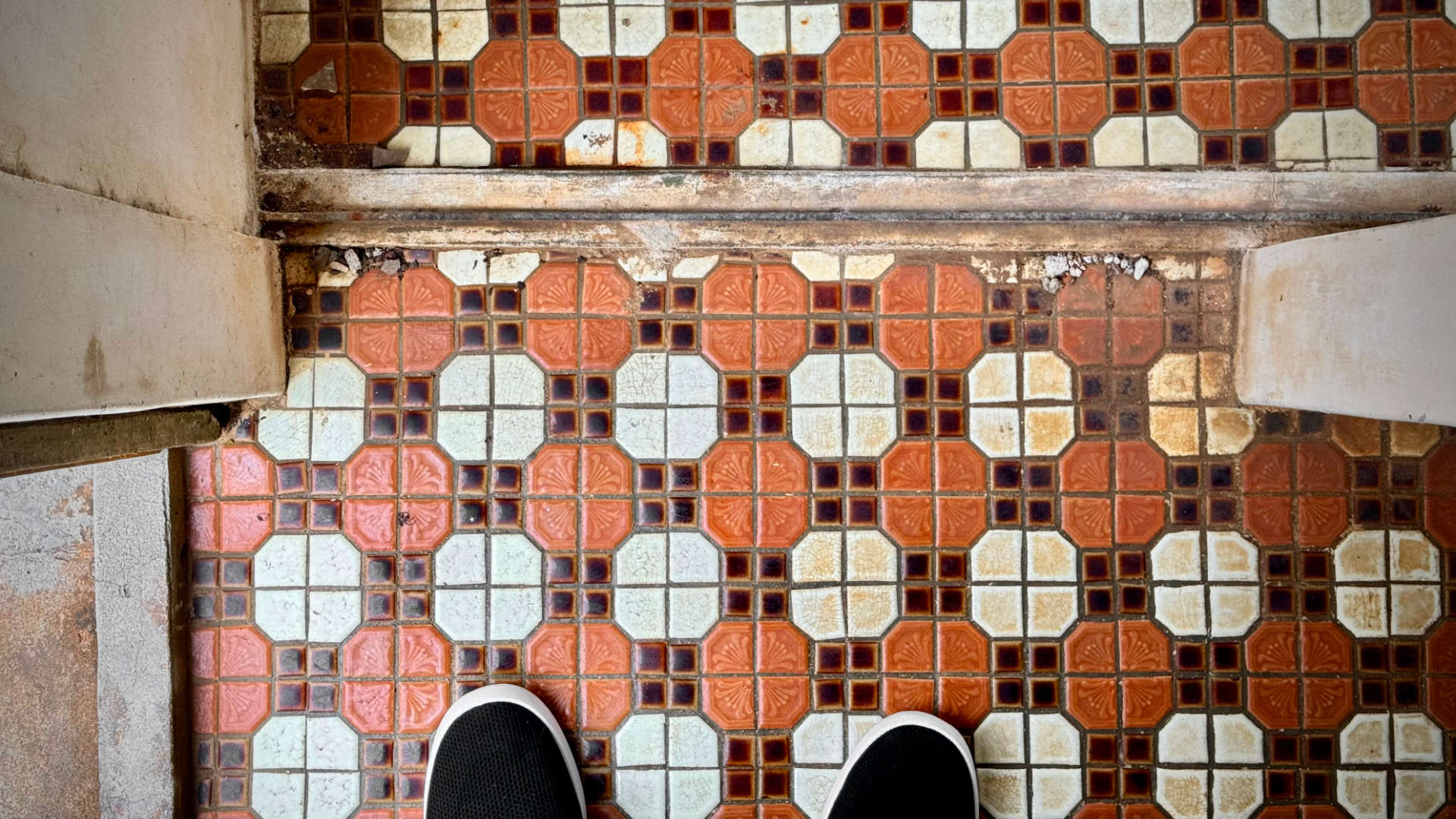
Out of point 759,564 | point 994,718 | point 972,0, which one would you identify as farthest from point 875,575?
point 972,0

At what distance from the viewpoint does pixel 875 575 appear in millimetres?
1359

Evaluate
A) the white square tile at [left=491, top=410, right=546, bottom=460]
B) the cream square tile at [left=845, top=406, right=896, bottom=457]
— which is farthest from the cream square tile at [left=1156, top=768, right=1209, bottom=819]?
the white square tile at [left=491, top=410, right=546, bottom=460]

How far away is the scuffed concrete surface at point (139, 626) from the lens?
51.8 inches

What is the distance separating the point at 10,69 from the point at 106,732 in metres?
1.03

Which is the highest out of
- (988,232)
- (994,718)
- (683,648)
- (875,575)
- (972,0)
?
(972,0)

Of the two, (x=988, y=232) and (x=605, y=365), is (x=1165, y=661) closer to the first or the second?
(x=988, y=232)

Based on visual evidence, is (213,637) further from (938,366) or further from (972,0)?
(972,0)

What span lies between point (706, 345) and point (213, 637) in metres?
0.94

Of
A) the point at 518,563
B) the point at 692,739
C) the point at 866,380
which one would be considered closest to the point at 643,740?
the point at 692,739

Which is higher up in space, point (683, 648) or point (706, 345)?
point (706, 345)

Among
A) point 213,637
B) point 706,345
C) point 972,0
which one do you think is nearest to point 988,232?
point 972,0

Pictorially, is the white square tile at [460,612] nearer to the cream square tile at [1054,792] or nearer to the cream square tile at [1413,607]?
the cream square tile at [1054,792]

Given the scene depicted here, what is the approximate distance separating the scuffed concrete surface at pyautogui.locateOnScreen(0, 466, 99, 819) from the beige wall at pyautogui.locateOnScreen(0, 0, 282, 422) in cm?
40

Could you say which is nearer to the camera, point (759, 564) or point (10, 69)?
point (10, 69)
